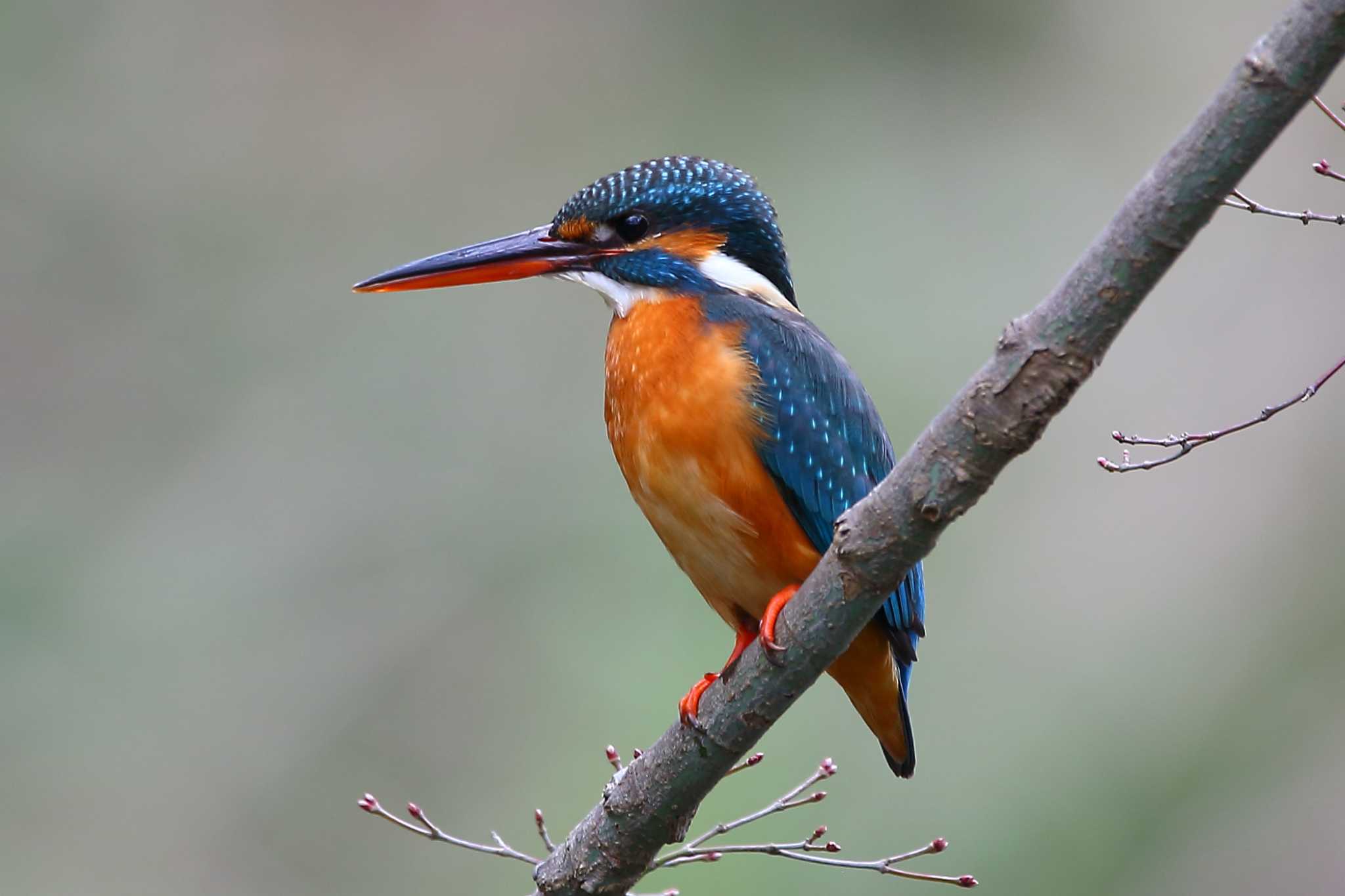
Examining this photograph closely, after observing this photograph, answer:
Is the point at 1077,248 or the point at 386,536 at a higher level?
the point at 1077,248

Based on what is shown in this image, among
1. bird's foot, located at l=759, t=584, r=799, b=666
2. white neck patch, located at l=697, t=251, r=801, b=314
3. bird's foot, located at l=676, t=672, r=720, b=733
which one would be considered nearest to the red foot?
bird's foot, located at l=759, t=584, r=799, b=666

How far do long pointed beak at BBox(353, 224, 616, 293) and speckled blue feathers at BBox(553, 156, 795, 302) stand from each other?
0.05 meters

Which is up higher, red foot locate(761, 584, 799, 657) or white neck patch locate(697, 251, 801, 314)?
white neck patch locate(697, 251, 801, 314)

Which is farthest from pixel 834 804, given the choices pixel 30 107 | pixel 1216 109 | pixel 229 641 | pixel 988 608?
pixel 30 107

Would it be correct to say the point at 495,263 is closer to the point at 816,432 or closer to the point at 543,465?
the point at 816,432

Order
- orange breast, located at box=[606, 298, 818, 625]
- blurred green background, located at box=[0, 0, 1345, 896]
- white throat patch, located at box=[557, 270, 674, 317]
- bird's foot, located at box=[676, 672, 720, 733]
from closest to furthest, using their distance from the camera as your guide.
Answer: bird's foot, located at box=[676, 672, 720, 733], orange breast, located at box=[606, 298, 818, 625], white throat patch, located at box=[557, 270, 674, 317], blurred green background, located at box=[0, 0, 1345, 896]

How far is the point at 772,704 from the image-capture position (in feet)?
5.79

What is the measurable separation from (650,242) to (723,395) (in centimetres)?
39

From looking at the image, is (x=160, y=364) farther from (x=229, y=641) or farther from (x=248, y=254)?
(x=229, y=641)

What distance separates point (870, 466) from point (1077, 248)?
329 centimetres

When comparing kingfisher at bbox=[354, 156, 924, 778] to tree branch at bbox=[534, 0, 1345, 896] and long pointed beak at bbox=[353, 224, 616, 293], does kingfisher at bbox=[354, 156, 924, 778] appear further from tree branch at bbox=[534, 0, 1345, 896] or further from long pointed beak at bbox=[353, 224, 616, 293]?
tree branch at bbox=[534, 0, 1345, 896]

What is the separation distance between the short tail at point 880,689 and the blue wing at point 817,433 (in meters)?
0.02

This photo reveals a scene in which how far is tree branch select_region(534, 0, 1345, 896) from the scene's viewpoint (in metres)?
1.24

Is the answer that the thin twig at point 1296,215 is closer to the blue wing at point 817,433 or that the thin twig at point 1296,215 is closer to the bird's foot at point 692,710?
the blue wing at point 817,433
